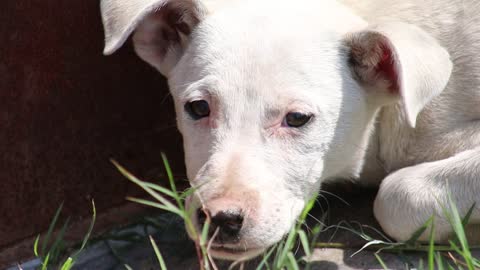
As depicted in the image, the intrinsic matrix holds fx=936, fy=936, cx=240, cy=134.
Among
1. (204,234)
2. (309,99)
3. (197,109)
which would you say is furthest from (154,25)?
(204,234)

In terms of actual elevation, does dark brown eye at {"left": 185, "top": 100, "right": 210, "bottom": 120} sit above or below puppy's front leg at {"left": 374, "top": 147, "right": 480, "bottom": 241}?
above

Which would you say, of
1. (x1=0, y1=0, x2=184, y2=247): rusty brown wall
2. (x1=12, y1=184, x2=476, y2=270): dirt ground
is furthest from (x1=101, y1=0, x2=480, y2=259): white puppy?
(x1=0, y1=0, x2=184, y2=247): rusty brown wall

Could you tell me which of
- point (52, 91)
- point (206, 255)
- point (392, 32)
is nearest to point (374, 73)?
point (392, 32)

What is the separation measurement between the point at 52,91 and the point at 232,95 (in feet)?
3.50

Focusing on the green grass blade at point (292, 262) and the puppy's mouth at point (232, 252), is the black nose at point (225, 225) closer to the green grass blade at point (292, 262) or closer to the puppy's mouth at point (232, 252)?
the puppy's mouth at point (232, 252)

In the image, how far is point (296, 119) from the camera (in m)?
3.34

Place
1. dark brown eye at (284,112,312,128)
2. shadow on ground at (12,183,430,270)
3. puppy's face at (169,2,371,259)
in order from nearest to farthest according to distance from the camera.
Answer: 1. puppy's face at (169,2,371,259)
2. dark brown eye at (284,112,312,128)
3. shadow on ground at (12,183,430,270)

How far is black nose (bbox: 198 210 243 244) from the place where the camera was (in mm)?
3020

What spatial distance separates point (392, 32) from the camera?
335cm

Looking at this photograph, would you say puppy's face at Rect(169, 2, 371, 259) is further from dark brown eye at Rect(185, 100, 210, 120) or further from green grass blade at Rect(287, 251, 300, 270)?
green grass blade at Rect(287, 251, 300, 270)

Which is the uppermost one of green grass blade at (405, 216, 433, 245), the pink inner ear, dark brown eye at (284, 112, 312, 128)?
the pink inner ear

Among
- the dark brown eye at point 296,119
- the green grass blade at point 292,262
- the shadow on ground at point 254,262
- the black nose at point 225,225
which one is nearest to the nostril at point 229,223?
the black nose at point 225,225

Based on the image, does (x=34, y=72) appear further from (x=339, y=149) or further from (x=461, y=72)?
(x=461, y=72)

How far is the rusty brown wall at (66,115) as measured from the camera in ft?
12.9
